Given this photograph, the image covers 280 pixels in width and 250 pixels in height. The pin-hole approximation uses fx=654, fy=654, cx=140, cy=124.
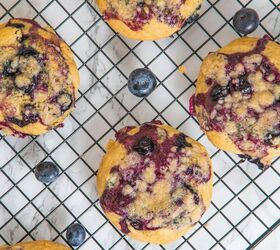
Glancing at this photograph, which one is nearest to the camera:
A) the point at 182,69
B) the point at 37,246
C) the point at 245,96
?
the point at 245,96

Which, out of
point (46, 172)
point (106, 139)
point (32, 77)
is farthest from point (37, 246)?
point (32, 77)

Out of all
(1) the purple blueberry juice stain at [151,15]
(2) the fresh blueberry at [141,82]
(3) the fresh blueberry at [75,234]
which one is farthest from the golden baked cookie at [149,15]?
(3) the fresh blueberry at [75,234]

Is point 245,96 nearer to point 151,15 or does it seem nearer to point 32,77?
point 151,15

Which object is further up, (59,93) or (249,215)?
(59,93)

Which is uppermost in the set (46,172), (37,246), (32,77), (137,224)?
(32,77)

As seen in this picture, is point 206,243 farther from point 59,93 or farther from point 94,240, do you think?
point 59,93

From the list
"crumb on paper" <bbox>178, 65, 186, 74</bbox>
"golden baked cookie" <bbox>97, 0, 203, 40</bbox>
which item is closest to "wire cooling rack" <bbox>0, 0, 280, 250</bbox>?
"crumb on paper" <bbox>178, 65, 186, 74</bbox>

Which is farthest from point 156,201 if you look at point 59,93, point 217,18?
point 217,18
